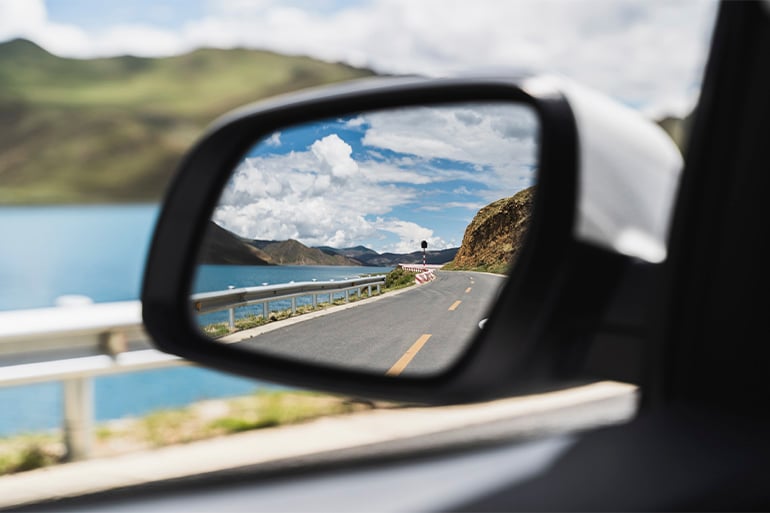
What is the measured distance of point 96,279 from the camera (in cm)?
11400

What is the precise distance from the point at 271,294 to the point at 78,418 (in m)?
3.55

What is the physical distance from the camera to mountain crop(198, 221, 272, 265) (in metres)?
2.16

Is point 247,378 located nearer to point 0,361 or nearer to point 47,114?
point 0,361

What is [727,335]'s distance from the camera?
1.40 meters

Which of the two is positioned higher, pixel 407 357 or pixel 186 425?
pixel 407 357

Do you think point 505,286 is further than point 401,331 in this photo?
No

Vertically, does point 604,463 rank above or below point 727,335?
below

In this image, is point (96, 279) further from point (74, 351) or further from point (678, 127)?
point (678, 127)

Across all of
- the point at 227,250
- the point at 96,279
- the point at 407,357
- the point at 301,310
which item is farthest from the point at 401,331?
the point at 96,279

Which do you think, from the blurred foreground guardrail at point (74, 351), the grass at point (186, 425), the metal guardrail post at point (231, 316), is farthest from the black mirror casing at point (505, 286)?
the grass at point (186, 425)

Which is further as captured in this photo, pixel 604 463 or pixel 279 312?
pixel 279 312

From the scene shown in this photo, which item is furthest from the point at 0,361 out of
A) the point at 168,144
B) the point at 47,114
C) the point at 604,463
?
the point at 47,114

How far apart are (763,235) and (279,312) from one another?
1.46 m

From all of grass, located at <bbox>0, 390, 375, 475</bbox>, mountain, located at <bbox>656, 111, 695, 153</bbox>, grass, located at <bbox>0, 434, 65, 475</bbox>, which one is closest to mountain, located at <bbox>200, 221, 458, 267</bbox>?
mountain, located at <bbox>656, 111, 695, 153</bbox>
